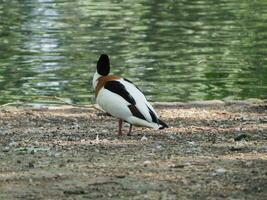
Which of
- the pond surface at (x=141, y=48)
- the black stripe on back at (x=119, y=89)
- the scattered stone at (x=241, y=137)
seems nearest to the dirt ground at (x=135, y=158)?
the scattered stone at (x=241, y=137)

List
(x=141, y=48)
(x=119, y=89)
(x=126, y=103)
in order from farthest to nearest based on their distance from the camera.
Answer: (x=141, y=48) → (x=119, y=89) → (x=126, y=103)

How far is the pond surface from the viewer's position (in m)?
14.5

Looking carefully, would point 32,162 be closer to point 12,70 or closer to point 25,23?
point 12,70

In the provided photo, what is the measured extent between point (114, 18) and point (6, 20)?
11.4 ft

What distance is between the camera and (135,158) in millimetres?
7242

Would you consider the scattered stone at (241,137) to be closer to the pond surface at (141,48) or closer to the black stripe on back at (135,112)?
the black stripe on back at (135,112)

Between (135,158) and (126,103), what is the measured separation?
88cm

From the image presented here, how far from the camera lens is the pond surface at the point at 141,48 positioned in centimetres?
1453

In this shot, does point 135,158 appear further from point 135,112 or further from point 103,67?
point 103,67

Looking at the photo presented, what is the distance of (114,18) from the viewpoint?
24047mm

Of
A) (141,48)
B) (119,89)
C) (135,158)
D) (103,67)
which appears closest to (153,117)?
(119,89)

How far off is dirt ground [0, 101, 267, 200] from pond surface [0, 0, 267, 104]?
3.70 meters

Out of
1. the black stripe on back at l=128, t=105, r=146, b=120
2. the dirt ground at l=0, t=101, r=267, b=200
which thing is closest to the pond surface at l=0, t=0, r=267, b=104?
the dirt ground at l=0, t=101, r=267, b=200

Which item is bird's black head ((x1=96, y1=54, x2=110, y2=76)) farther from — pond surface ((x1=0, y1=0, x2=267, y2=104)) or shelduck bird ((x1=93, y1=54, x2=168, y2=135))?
pond surface ((x1=0, y1=0, x2=267, y2=104))
